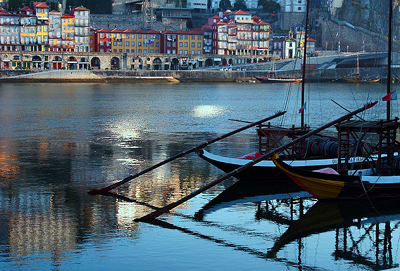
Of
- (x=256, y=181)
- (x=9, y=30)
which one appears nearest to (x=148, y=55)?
(x=9, y=30)

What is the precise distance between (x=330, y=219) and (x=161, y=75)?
89.4 meters

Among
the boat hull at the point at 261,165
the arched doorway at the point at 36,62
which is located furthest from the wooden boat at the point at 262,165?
the arched doorway at the point at 36,62

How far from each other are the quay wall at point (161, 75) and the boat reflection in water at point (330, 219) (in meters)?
80.5

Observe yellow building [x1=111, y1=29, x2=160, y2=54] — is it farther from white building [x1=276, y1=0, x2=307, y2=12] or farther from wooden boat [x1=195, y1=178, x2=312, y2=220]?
wooden boat [x1=195, y1=178, x2=312, y2=220]

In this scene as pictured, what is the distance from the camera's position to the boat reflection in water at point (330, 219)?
12.1m

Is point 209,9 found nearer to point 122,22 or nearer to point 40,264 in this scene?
point 122,22

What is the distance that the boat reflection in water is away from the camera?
12.1m

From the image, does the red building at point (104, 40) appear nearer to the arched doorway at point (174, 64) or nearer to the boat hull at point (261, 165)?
the arched doorway at point (174, 64)

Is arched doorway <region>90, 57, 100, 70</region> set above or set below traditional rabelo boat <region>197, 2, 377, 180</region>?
above

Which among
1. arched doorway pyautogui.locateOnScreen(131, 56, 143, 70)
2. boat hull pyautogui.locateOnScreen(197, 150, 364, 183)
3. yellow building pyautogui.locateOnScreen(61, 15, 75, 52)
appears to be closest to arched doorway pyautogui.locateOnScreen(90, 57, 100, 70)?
yellow building pyautogui.locateOnScreen(61, 15, 75, 52)

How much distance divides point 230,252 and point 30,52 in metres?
91.5

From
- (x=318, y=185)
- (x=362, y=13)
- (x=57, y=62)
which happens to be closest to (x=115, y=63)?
(x=57, y=62)

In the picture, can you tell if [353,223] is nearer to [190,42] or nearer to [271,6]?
[190,42]

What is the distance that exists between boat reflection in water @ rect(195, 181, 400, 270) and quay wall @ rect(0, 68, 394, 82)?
80.5m
